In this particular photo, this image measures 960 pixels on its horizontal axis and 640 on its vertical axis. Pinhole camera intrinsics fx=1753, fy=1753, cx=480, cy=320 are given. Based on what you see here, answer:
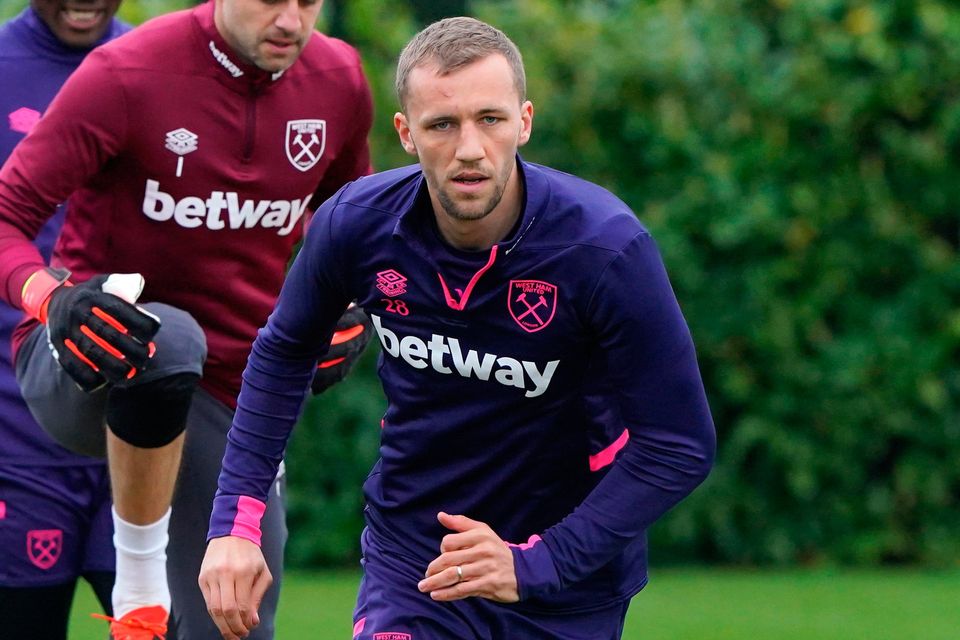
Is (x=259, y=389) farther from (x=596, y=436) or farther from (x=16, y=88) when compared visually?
(x=16, y=88)

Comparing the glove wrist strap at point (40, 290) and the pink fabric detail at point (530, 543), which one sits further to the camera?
the glove wrist strap at point (40, 290)

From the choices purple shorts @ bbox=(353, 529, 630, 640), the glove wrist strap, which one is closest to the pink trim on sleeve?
purple shorts @ bbox=(353, 529, 630, 640)

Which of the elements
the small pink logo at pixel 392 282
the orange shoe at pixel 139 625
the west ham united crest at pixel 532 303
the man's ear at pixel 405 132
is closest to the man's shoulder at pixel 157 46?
the man's ear at pixel 405 132

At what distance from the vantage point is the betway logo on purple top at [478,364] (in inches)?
145

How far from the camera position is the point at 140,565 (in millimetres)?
4480

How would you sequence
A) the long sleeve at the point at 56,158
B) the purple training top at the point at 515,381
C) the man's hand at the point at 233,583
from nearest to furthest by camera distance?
→ the purple training top at the point at 515,381, the man's hand at the point at 233,583, the long sleeve at the point at 56,158

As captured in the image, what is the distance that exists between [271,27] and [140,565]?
140 cm

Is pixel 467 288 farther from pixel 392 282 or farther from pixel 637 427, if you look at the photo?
pixel 637 427

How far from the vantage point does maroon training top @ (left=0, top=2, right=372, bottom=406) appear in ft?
13.9

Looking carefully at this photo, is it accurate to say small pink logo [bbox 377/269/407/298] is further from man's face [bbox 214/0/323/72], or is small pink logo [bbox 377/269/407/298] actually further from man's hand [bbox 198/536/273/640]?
man's face [bbox 214/0/323/72]

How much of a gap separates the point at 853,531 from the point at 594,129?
2351 mm

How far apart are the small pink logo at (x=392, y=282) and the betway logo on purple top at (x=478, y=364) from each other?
102mm

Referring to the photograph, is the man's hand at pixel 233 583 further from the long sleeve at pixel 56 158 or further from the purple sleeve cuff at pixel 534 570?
the long sleeve at pixel 56 158

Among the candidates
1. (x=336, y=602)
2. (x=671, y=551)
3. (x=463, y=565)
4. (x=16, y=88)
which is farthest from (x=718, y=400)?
(x=463, y=565)
